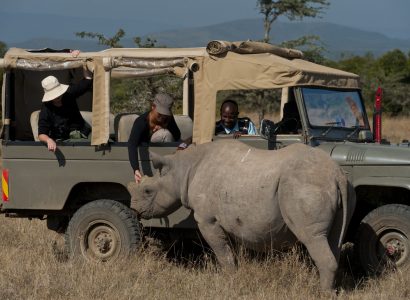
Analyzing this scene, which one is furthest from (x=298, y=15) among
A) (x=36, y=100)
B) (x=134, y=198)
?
(x=134, y=198)

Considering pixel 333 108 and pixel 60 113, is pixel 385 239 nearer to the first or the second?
pixel 333 108

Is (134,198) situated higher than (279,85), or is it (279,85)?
(279,85)

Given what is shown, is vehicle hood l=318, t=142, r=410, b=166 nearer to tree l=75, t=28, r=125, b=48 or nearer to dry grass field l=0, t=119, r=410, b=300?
dry grass field l=0, t=119, r=410, b=300

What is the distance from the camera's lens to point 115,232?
8688 mm

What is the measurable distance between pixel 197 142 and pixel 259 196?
1181mm

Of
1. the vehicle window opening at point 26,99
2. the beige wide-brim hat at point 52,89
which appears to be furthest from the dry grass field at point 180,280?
the vehicle window opening at point 26,99

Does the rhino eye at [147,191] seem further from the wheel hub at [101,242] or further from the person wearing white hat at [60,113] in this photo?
the person wearing white hat at [60,113]

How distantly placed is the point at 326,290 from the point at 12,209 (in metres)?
3.35

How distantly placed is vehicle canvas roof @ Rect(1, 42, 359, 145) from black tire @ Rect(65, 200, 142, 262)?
689mm

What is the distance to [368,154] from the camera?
8.02 m

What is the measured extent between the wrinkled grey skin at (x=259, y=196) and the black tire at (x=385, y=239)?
2.09 feet

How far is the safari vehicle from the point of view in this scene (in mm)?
8023

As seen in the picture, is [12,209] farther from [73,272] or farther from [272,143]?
[272,143]

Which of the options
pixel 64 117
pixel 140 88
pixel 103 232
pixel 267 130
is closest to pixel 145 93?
pixel 140 88
